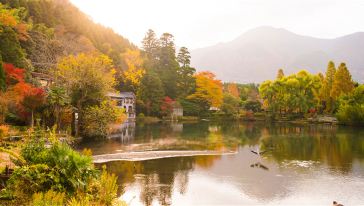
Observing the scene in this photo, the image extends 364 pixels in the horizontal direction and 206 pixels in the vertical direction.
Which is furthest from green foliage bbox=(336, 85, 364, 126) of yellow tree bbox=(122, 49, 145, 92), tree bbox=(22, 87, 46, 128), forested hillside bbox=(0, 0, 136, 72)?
tree bbox=(22, 87, 46, 128)

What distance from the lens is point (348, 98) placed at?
5916 cm

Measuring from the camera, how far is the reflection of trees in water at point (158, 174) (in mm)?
15677

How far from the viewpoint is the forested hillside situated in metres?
38.5

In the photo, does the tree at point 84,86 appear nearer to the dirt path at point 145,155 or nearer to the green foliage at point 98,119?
the green foliage at point 98,119

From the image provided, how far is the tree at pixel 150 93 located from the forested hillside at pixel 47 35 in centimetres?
810

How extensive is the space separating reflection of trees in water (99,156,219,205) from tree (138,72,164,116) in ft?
133

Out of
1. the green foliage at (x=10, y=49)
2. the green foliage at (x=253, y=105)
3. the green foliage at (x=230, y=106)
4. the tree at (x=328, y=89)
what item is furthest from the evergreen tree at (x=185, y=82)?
the green foliage at (x=10, y=49)

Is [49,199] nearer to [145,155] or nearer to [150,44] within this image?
[145,155]

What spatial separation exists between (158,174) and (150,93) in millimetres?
46843

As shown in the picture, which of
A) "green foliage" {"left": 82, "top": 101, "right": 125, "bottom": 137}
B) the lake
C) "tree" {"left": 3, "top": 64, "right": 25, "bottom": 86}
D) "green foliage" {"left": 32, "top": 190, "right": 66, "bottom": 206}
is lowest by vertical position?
the lake

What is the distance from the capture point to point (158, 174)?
1945 centimetres

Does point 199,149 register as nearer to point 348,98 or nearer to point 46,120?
point 46,120

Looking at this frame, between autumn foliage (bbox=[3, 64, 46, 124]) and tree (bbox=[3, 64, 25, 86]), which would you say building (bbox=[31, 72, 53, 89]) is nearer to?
tree (bbox=[3, 64, 25, 86])

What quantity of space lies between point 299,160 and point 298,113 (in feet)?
158
